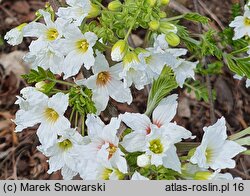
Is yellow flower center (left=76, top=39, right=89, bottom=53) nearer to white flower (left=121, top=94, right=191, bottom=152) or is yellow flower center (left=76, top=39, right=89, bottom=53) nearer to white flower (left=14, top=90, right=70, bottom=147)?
white flower (left=14, top=90, right=70, bottom=147)

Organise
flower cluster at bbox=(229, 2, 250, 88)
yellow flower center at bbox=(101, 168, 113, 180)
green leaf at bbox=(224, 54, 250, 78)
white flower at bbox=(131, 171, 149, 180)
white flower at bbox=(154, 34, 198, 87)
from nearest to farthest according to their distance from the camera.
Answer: white flower at bbox=(131, 171, 149, 180) → yellow flower center at bbox=(101, 168, 113, 180) → white flower at bbox=(154, 34, 198, 87) → green leaf at bbox=(224, 54, 250, 78) → flower cluster at bbox=(229, 2, 250, 88)

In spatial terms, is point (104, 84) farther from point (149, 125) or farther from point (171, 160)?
point (171, 160)

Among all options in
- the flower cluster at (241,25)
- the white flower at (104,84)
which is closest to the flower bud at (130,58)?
the white flower at (104,84)

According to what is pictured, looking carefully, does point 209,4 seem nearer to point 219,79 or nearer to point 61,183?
point 219,79

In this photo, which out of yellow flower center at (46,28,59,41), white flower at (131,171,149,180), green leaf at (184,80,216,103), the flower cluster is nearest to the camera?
white flower at (131,171,149,180)

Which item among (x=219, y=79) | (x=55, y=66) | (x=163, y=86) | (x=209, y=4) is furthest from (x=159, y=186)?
(x=209, y=4)

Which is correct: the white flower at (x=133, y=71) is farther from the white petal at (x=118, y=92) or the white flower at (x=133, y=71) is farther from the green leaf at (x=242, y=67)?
the green leaf at (x=242, y=67)

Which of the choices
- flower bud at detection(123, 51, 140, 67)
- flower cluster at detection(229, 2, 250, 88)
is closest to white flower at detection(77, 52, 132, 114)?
flower bud at detection(123, 51, 140, 67)
